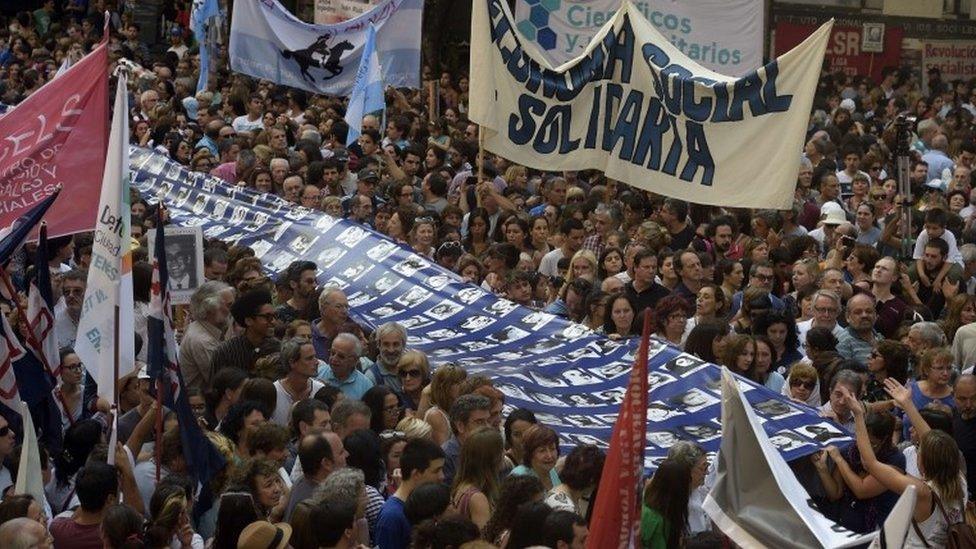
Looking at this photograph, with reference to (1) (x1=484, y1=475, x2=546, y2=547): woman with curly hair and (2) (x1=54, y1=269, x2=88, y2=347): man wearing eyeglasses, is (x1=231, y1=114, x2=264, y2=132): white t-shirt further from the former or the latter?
(1) (x1=484, y1=475, x2=546, y2=547): woman with curly hair

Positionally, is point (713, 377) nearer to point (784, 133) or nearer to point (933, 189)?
point (784, 133)

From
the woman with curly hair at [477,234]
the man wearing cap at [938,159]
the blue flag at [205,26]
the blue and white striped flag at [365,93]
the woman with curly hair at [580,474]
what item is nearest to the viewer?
the woman with curly hair at [580,474]

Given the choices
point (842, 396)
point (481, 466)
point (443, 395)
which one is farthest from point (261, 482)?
point (842, 396)

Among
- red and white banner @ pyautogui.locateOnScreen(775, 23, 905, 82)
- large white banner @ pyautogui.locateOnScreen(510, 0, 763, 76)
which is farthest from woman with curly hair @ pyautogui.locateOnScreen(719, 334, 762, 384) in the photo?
red and white banner @ pyautogui.locateOnScreen(775, 23, 905, 82)

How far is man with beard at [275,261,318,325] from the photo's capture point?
1162cm

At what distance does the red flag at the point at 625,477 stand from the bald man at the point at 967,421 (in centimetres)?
323

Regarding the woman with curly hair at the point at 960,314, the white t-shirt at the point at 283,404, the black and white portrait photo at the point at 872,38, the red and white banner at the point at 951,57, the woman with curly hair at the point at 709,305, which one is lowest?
the red and white banner at the point at 951,57

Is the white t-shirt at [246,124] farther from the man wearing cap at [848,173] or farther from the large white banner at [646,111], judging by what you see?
the large white banner at [646,111]

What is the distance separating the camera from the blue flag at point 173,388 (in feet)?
26.3

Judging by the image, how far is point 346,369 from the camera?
9969 millimetres

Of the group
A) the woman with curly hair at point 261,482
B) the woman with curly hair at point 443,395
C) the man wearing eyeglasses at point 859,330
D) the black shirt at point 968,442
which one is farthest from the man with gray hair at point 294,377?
the man wearing eyeglasses at point 859,330

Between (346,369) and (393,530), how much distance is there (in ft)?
7.94

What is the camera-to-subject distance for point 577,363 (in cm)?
1041

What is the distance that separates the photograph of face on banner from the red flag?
4943 mm
